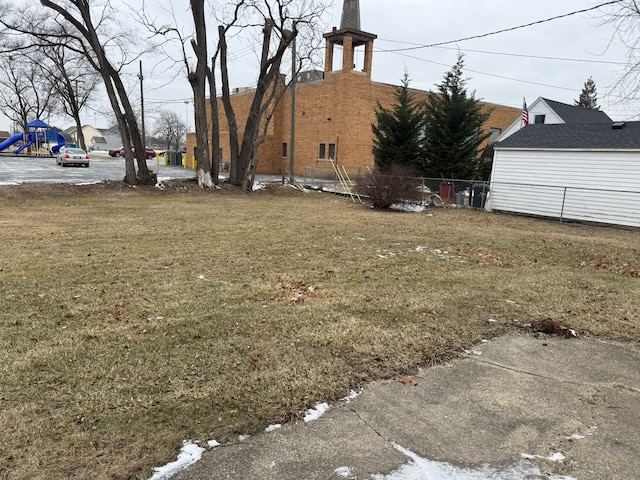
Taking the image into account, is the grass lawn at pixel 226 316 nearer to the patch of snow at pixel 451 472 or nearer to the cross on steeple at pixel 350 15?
the patch of snow at pixel 451 472

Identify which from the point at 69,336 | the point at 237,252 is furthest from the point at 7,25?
the point at 69,336

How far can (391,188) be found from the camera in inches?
619

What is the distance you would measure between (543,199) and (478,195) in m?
2.49

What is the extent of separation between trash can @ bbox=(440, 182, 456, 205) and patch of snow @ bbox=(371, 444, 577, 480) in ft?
56.3

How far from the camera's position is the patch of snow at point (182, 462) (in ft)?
7.61

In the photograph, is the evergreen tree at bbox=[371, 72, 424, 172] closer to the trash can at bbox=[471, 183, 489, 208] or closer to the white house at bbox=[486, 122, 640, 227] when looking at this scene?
the trash can at bbox=[471, 183, 489, 208]

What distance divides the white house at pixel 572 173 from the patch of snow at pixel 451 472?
48.3 feet

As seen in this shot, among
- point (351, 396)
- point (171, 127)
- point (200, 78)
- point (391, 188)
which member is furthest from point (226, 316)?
point (171, 127)

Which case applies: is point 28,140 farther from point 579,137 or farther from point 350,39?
point 579,137

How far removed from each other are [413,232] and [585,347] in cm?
690

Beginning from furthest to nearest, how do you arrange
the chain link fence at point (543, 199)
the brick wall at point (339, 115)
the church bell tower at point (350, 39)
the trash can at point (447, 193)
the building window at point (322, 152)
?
1. the building window at point (322, 152)
2. the brick wall at point (339, 115)
3. the church bell tower at point (350, 39)
4. the trash can at point (447, 193)
5. the chain link fence at point (543, 199)

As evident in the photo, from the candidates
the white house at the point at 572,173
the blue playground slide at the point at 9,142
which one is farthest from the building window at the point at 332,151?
the blue playground slide at the point at 9,142

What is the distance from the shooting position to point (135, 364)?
349cm

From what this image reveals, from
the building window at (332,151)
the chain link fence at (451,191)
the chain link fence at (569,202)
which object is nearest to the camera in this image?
the chain link fence at (569,202)
